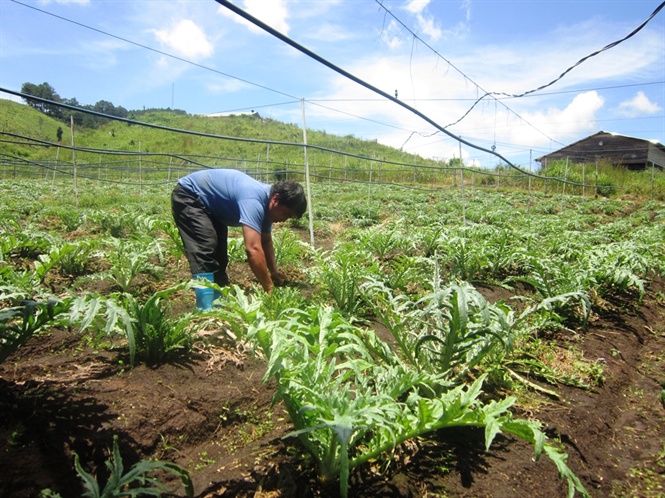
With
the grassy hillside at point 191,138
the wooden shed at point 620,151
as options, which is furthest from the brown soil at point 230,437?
the grassy hillside at point 191,138

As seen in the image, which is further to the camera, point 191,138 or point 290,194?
point 191,138

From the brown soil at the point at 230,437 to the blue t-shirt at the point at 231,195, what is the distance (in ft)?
3.63

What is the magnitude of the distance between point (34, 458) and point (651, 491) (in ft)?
8.68

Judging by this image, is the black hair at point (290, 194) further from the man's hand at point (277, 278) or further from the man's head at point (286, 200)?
the man's hand at point (277, 278)

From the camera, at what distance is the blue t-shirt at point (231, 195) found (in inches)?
130

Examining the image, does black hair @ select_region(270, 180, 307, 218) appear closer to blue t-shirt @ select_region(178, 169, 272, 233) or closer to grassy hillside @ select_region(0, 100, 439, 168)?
blue t-shirt @ select_region(178, 169, 272, 233)

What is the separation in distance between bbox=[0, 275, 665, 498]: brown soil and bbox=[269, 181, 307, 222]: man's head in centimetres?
115

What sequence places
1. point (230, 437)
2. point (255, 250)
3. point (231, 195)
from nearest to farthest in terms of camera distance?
point (230, 437)
point (255, 250)
point (231, 195)

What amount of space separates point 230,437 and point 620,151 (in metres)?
39.9

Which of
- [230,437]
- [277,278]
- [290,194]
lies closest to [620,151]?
[277,278]

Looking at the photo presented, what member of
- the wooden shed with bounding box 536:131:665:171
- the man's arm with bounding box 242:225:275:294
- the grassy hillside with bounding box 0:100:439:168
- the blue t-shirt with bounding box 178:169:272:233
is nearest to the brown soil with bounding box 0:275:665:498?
the man's arm with bounding box 242:225:275:294

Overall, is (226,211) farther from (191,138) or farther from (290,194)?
(191,138)

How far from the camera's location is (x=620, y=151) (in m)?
33.1

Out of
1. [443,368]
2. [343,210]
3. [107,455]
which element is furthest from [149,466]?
[343,210]
